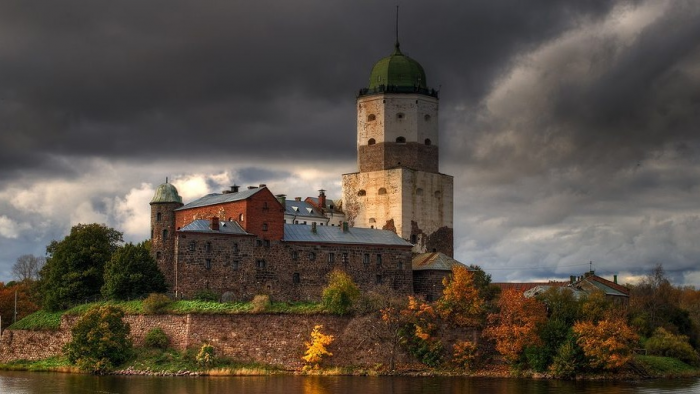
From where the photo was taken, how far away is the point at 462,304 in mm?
69562

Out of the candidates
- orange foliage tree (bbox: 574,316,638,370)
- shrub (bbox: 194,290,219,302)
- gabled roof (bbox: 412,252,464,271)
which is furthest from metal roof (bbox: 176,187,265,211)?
orange foliage tree (bbox: 574,316,638,370)

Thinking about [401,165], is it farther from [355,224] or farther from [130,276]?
[130,276]

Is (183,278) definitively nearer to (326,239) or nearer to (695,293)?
(326,239)

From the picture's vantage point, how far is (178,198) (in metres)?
77.2

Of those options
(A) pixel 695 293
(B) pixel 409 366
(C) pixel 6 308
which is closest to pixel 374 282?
(B) pixel 409 366

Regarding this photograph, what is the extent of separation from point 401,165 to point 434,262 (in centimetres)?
1134

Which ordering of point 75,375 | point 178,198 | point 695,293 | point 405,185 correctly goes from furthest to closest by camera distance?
1. point 695,293
2. point 405,185
3. point 178,198
4. point 75,375

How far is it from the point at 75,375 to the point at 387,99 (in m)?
35.5

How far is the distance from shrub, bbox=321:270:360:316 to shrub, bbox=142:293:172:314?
989 centimetres

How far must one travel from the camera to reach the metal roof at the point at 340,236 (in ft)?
253

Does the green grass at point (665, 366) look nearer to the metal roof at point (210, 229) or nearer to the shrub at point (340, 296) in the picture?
the shrub at point (340, 296)

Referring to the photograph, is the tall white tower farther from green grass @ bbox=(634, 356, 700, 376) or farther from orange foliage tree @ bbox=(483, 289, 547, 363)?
green grass @ bbox=(634, 356, 700, 376)

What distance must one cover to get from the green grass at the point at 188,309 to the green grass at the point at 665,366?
20420 mm

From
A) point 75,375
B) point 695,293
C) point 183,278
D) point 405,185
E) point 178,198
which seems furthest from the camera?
point 695,293
